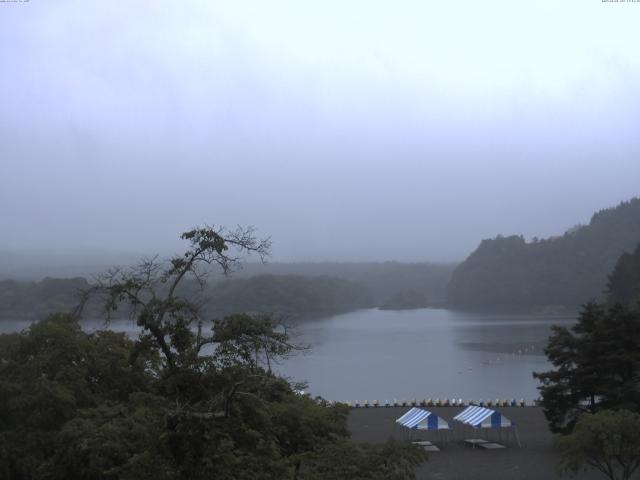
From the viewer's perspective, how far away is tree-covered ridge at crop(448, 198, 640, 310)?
292 feet

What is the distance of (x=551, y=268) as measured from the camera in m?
92.9

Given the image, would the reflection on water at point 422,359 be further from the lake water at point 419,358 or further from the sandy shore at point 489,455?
the sandy shore at point 489,455

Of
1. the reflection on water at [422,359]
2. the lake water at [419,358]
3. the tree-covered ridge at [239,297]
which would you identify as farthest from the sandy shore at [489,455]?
the tree-covered ridge at [239,297]

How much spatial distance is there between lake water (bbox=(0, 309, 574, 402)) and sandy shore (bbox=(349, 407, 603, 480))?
303 centimetres

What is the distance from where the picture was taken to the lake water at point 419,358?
32.9m

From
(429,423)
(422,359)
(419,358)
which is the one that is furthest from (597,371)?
(419,358)

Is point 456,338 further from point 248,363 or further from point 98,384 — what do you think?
point 248,363

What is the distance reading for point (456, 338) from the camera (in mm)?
57781

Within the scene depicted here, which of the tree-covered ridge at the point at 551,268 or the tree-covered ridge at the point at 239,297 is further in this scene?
the tree-covered ridge at the point at 551,268

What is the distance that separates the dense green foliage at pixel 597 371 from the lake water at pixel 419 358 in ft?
17.7

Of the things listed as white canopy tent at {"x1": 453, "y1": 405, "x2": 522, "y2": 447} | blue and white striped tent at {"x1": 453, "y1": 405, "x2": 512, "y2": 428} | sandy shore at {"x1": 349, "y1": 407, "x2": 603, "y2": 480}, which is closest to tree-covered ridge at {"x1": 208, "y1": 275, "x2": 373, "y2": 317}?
sandy shore at {"x1": 349, "y1": 407, "x2": 603, "y2": 480}

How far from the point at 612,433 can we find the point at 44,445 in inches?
308

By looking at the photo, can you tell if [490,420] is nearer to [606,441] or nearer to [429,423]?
[429,423]

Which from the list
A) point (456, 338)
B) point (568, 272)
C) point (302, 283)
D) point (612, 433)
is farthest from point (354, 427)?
point (568, 272)
